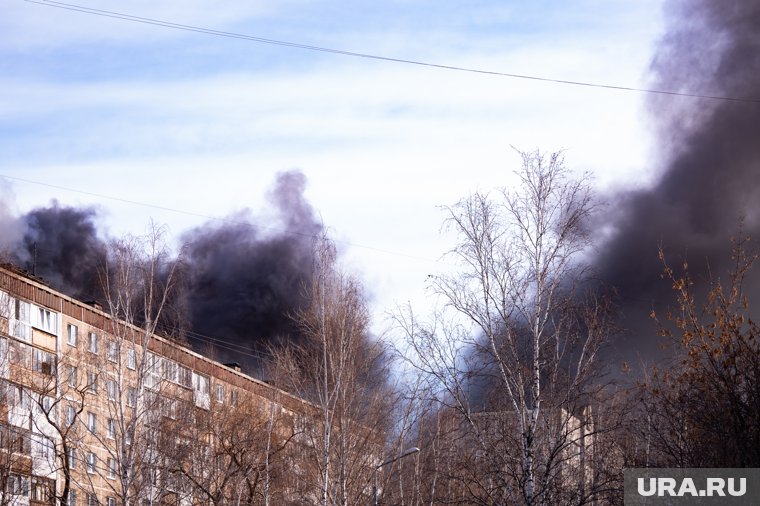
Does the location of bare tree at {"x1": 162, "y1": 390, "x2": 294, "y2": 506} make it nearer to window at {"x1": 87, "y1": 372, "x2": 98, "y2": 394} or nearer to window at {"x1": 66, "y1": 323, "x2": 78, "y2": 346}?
window at {"x1": 87, "y1": 372, "x2": 98, "y2": 394}

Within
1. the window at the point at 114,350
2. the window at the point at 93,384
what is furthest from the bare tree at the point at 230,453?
the window at the point at 114,350

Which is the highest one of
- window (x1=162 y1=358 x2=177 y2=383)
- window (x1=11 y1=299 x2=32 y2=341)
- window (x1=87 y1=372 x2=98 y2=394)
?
window (x1=11 y1=299 x2=32 y2=341)

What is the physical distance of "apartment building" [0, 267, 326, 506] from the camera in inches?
1499

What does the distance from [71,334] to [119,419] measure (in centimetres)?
1976

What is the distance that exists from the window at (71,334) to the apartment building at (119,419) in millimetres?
56

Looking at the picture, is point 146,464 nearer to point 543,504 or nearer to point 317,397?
point 317,397

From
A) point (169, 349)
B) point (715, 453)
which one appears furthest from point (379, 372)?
point (715, 453)

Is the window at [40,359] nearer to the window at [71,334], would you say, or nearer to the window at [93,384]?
the window at [93,384]

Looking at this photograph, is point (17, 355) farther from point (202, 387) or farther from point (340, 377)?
point (202, 387)

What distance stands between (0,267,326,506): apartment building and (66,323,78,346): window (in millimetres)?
56

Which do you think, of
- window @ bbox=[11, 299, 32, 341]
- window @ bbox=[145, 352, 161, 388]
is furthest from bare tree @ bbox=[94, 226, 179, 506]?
window @ bbox=[11, 299, 32, 341]

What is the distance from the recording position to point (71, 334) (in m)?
56.3

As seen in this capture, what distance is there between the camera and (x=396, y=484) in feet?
192

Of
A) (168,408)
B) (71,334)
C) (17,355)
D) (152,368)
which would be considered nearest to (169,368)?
(168,408)
